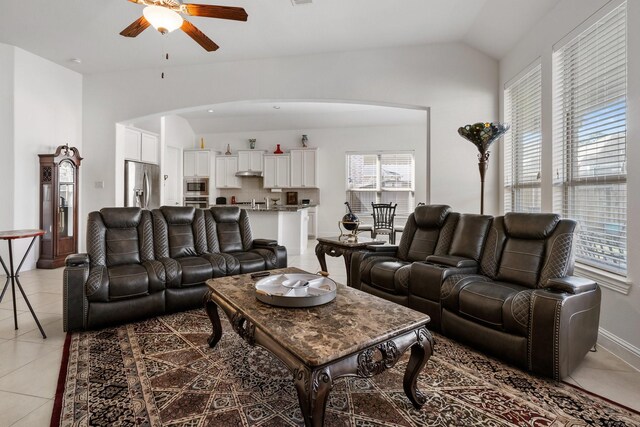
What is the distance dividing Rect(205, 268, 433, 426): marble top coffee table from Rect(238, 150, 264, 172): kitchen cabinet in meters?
7.05

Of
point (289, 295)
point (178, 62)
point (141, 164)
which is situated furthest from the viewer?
point (141, 164)

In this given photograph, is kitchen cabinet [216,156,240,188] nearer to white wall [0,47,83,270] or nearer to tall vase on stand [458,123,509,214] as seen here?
white wall [0,47,83,270]

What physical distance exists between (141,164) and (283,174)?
11.5 feet

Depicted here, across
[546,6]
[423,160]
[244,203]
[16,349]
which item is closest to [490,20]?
[546,6]

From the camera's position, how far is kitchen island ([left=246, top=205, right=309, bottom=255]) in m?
6.02

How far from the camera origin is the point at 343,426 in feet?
5.04

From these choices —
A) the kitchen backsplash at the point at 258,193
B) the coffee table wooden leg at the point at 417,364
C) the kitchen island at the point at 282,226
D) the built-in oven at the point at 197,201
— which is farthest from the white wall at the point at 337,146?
the coffee table wooden leg at the point at 417,364

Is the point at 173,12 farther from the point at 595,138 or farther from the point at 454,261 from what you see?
the point at 595,138

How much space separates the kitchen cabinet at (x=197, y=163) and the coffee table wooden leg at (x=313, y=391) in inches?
322

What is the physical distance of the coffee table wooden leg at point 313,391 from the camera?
1226 mm

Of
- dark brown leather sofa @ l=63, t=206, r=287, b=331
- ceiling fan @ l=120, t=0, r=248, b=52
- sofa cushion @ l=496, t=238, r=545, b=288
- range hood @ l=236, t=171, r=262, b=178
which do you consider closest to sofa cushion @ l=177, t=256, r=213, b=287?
dark brown leather sofa @ l=63, t=206, r=287, b=331

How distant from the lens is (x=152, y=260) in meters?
3.17

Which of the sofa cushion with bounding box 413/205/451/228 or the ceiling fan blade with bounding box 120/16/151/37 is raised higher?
the ceiling fan blade with bounding box 120/16/151/37

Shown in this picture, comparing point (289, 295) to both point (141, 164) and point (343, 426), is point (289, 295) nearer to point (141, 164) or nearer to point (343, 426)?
point (343, 426)
